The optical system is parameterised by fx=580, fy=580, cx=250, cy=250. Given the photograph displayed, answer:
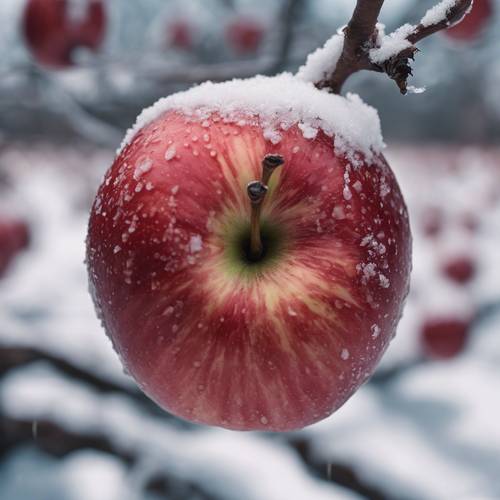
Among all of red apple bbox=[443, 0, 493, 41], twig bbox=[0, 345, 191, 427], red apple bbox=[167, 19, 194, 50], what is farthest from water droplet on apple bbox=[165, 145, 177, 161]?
red apple bbox=[167, 19, 194, 50]

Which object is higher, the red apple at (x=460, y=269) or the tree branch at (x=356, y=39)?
the red apple at (x=460, y=269)

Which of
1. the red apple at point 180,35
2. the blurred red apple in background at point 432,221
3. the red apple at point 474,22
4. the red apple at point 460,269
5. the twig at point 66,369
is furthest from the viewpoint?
the blurred red apple in background at point 432,221

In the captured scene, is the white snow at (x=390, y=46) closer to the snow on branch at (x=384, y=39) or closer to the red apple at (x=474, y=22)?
the snow on branch at (x=384, y=39)

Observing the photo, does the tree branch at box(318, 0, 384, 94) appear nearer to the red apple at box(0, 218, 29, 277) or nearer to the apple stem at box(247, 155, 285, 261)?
the apple stem at box(247, 155, 285, 261)

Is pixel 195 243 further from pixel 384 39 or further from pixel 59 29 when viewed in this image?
pixel 59 29

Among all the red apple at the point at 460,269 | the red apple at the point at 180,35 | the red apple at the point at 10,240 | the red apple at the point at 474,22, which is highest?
the red apple at the point at 180,35

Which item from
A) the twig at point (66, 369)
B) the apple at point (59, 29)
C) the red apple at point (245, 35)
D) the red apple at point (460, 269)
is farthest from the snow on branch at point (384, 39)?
the red apple at point (460, 269)

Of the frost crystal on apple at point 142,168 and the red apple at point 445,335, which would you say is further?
the red apple at point 445,335

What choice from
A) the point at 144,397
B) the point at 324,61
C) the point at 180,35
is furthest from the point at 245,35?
the point at 324,61
